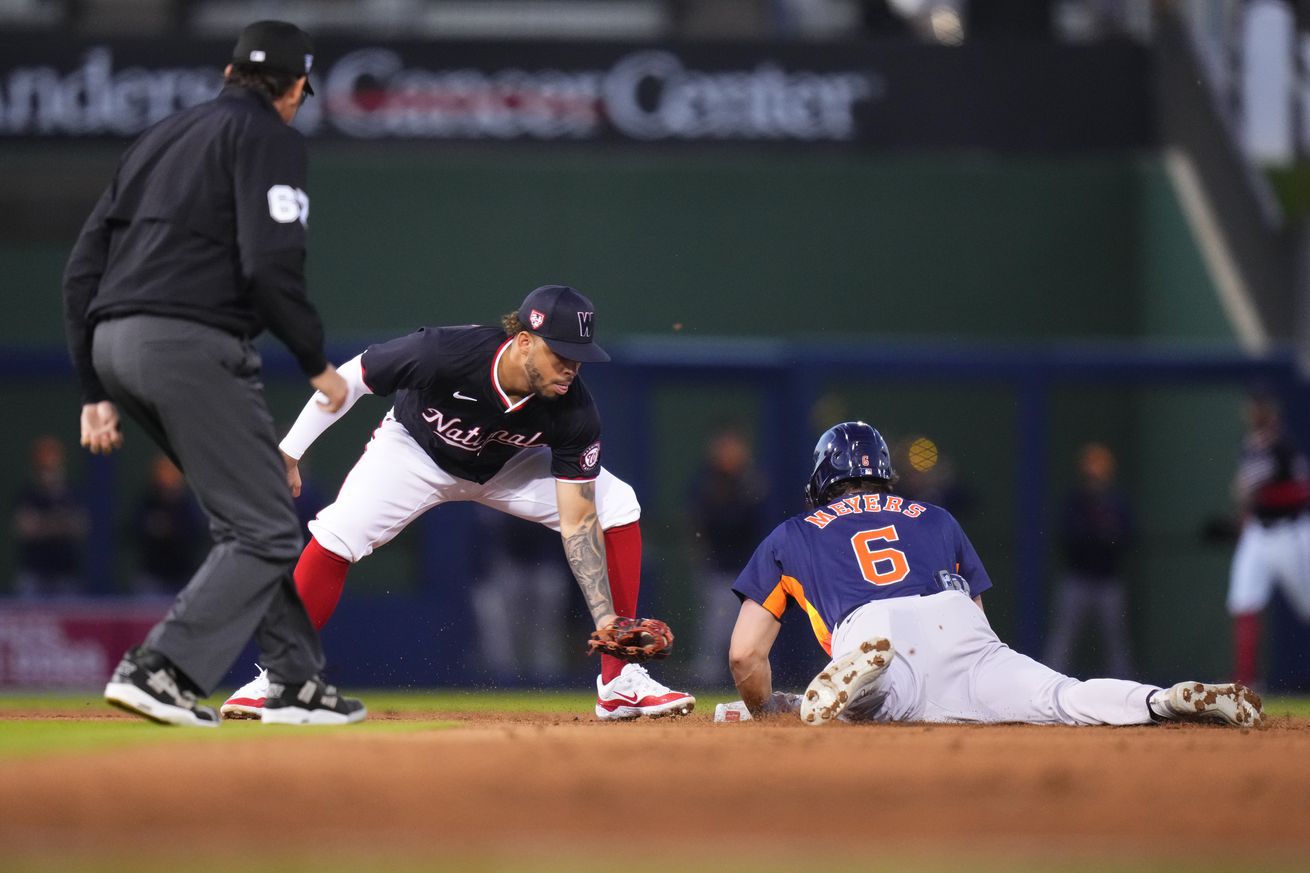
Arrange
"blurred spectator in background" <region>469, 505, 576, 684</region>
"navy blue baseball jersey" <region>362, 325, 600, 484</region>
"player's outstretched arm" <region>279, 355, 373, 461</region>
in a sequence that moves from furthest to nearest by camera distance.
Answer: "blurred spectator in background" <region>469, 505, 576, 684</region>, "navy blue baseball jersey" <region>362, 325, 600, 484</region>, "player's outstretched arm" <region>279, 355, 373, 461</region>

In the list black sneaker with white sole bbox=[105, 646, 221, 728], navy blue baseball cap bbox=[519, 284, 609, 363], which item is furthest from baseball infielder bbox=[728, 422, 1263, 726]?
black sneaker with white sole bbox=[105, 646, 221, 728]

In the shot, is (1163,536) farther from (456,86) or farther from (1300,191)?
(456,86)

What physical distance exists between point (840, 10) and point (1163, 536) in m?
5.24

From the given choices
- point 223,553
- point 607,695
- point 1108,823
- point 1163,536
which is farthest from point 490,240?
point 1108,823

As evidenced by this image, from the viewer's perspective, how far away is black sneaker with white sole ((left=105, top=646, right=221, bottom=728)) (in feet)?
16.8

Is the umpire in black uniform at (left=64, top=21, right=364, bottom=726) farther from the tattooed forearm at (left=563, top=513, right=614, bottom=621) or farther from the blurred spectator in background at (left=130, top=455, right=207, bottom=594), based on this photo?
the blurred spectator in background at (left=130, top=455, right=207, bottom=594)

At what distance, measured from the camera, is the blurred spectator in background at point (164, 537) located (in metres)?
13.0

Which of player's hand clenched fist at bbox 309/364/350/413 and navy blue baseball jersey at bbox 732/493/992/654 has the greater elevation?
player's hand clenched fist at bbox 309/364/350/413

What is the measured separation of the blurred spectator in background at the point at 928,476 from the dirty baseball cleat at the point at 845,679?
21.9 feet


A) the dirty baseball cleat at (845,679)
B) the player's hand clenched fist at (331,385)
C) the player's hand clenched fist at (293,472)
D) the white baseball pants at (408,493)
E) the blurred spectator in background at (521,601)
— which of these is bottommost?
the blurred spectator in background at (521,601)

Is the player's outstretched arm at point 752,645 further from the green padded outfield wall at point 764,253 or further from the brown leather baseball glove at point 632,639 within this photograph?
the green padded outfield wall at point 764,253

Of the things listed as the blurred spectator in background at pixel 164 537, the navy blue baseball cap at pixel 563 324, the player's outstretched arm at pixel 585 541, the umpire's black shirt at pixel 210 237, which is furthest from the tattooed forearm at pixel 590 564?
the blurred spectator in background at pixel 164 537

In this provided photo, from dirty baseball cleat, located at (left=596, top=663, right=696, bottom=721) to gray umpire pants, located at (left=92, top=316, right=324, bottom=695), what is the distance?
187 centimetres

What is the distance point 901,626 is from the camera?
6.32 meters
